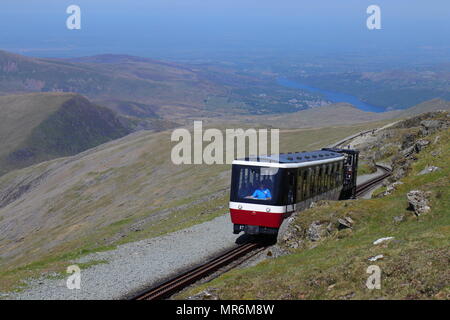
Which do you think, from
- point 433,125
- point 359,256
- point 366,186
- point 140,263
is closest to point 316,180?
point 140,263

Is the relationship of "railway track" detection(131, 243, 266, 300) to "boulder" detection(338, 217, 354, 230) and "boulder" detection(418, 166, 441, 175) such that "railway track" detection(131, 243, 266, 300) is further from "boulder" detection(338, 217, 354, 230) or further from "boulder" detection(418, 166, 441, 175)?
"boulder" detection(418, 166, 441, 175)

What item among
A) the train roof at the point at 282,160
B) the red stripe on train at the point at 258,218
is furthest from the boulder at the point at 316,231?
the train roof at the point at 282,160

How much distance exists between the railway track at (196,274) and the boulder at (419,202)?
7953mm

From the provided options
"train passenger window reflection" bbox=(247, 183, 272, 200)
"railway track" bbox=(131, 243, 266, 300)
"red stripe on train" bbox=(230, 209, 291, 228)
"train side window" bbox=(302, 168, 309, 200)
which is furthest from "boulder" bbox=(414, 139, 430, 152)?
"train passenger window reflection" bbox=(247, 183, 272, 200)

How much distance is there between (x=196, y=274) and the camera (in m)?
24.5

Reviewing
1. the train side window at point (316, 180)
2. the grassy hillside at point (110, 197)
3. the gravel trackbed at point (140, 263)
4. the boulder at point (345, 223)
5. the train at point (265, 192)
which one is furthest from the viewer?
the grassy hillside at point (110, 197)

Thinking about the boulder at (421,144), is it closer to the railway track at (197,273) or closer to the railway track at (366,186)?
the railway track at (366,186)

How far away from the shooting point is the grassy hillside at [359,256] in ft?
53.3

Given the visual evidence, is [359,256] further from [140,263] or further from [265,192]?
[140,263]

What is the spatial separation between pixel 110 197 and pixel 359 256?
94.0m

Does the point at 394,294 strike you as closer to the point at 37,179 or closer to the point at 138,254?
the point at 138,254

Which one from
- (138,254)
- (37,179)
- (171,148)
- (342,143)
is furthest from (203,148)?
(138,254)

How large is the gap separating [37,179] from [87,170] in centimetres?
3180

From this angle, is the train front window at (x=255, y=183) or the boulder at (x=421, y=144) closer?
the train front window at (x=255, y=183)
